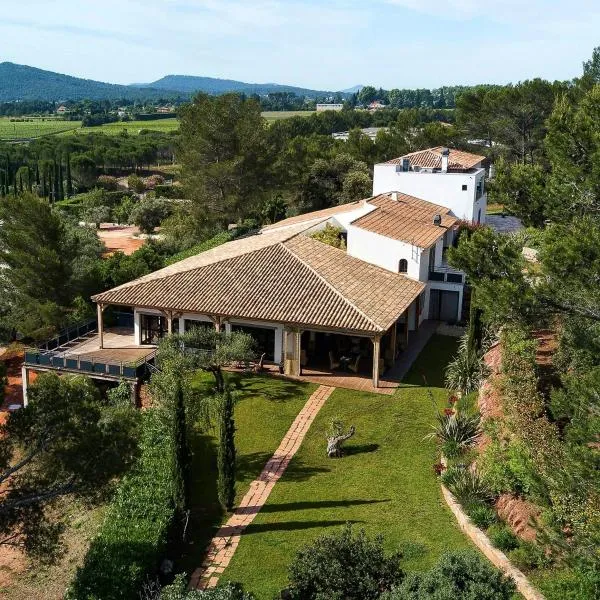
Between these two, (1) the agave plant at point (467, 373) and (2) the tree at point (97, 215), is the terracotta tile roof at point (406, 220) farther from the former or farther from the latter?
(2) the tree at point (97, 215)

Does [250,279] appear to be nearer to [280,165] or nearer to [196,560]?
[196,560]

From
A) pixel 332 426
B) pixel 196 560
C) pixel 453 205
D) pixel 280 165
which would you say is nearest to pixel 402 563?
pixel 196 560

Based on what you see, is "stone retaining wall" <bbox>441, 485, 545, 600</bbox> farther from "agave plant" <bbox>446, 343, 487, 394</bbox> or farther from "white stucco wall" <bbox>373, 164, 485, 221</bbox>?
"white stucco wall" <bbox>373, 164, 485, 221</bbox>

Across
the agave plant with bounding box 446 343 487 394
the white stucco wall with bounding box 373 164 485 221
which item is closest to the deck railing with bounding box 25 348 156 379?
the agave plant with bounding box 446 343 487 394

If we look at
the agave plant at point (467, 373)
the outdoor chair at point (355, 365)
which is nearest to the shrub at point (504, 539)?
the agave plant at point (467, 373)

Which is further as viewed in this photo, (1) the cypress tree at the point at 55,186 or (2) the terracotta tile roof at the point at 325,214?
(1) the cypress tree at the point at 55,186
